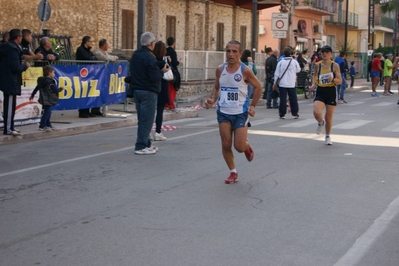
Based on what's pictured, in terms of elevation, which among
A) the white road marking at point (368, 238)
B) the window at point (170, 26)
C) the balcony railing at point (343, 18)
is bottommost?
the white road marking at point (368, 238)

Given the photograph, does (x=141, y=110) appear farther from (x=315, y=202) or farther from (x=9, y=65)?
(x=315, y=202)

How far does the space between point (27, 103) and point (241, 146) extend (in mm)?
6934

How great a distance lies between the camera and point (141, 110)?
1170cm

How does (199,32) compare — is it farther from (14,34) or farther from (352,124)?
(14,34)

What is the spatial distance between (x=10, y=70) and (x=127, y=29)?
51.4 feet

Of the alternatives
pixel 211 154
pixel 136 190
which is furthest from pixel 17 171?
pixel 211 154

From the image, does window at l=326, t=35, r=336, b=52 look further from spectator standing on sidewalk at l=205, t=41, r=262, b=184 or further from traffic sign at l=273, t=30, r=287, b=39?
spectator standing on sidewalk at l=205, t=41, r=262, b=184

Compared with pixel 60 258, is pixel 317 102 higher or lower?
higher

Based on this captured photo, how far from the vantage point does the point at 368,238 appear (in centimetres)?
644

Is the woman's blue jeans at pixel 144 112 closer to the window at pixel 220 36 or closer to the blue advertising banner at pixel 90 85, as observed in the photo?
the blue advertising banner at pixel 90 85

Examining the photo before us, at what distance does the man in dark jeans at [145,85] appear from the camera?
11.6m

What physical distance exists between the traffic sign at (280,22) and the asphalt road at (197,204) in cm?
1562

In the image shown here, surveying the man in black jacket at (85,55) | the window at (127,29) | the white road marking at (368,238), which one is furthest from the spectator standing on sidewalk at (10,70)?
the window at (127,29)

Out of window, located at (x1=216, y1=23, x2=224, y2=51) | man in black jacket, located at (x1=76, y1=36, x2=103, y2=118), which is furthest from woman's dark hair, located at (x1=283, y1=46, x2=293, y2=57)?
window, located at (x1=216, y1=23, x2=224, y2=51)
